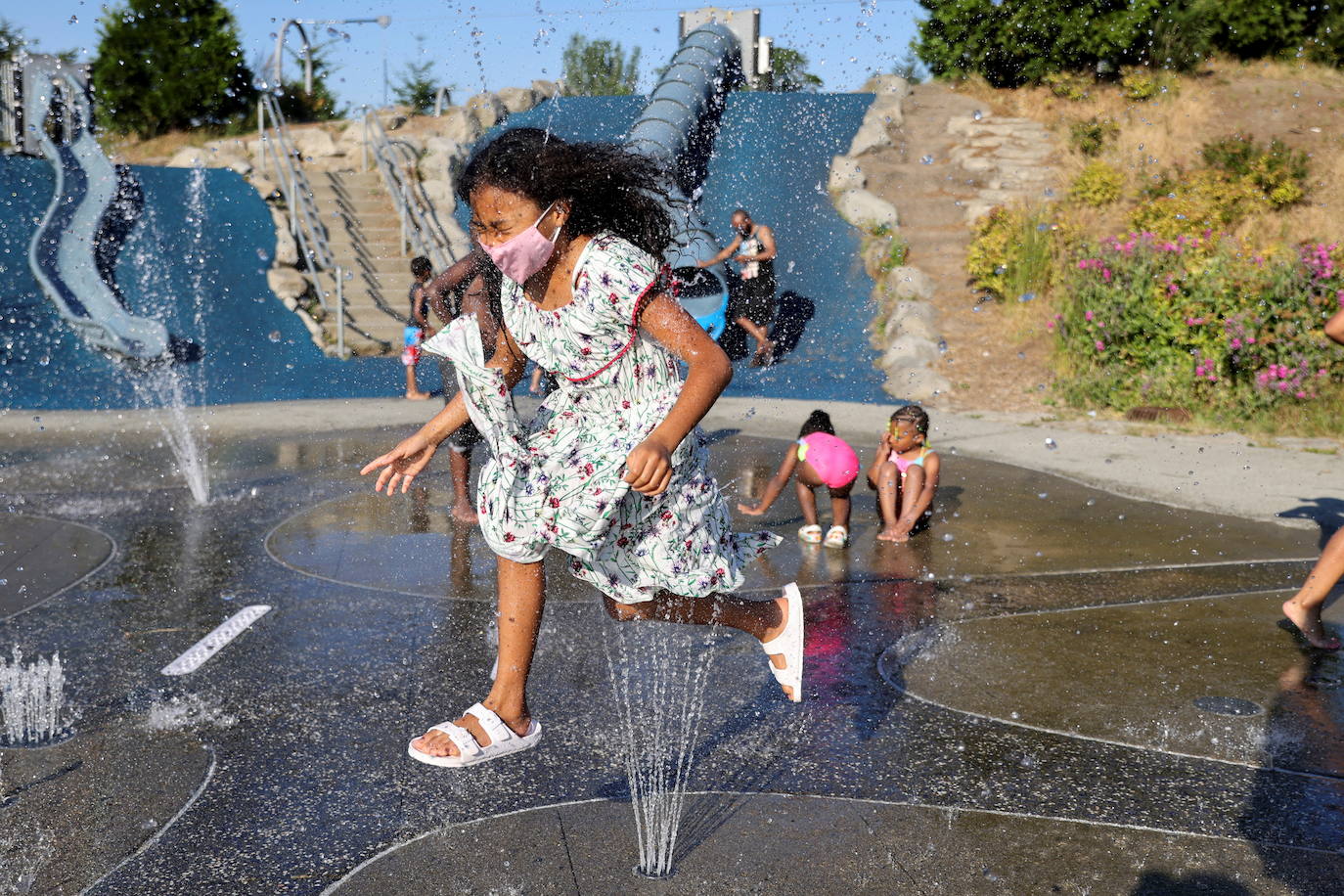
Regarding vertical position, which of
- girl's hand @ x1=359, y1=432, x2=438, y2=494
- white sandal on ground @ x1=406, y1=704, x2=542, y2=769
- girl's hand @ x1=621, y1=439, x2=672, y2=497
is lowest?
white sandal on ground @ x1=406, y1=704, x2=542, y2=769

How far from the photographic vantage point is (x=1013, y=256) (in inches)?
572

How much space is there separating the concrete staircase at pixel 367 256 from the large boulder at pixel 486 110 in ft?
9.81

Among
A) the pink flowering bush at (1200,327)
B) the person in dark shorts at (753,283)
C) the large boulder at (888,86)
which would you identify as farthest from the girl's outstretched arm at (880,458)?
the large boulder at (888,86)

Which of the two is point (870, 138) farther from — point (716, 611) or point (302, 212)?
point (716, 611)

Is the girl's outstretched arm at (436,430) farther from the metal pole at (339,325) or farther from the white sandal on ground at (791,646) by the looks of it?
the metal pole at (339,325)

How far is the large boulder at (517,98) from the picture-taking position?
870 inches

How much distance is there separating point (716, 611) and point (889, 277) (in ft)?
41.1

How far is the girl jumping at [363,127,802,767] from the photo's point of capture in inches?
121

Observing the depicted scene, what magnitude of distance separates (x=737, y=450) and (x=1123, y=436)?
3.24 meters

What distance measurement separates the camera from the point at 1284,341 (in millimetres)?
10609

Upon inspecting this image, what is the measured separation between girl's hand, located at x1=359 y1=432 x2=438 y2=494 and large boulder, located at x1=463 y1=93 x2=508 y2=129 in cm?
1848

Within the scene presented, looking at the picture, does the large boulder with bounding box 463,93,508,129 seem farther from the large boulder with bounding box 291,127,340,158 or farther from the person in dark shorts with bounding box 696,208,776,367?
the person in dark shorts with bounding box 696,208,776,367

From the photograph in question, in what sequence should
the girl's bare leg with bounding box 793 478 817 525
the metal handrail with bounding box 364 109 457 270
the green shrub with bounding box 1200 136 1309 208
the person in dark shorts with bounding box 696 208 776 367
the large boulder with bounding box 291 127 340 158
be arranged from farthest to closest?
the large boulder with bounding box 291 127 340 158, the metal handrail with bounding box 364 109 457 270, the green shrub with bounding box 1200 136 1309 208, the person in dark shorts with bounding box 696 208 776 367, the girl's bare leg with bounding box 793 478 817 525

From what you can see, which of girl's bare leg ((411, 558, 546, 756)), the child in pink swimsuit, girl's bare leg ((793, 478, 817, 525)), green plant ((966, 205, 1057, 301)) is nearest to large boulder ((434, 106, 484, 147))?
green plant ((966, 205, 1057, 301))
